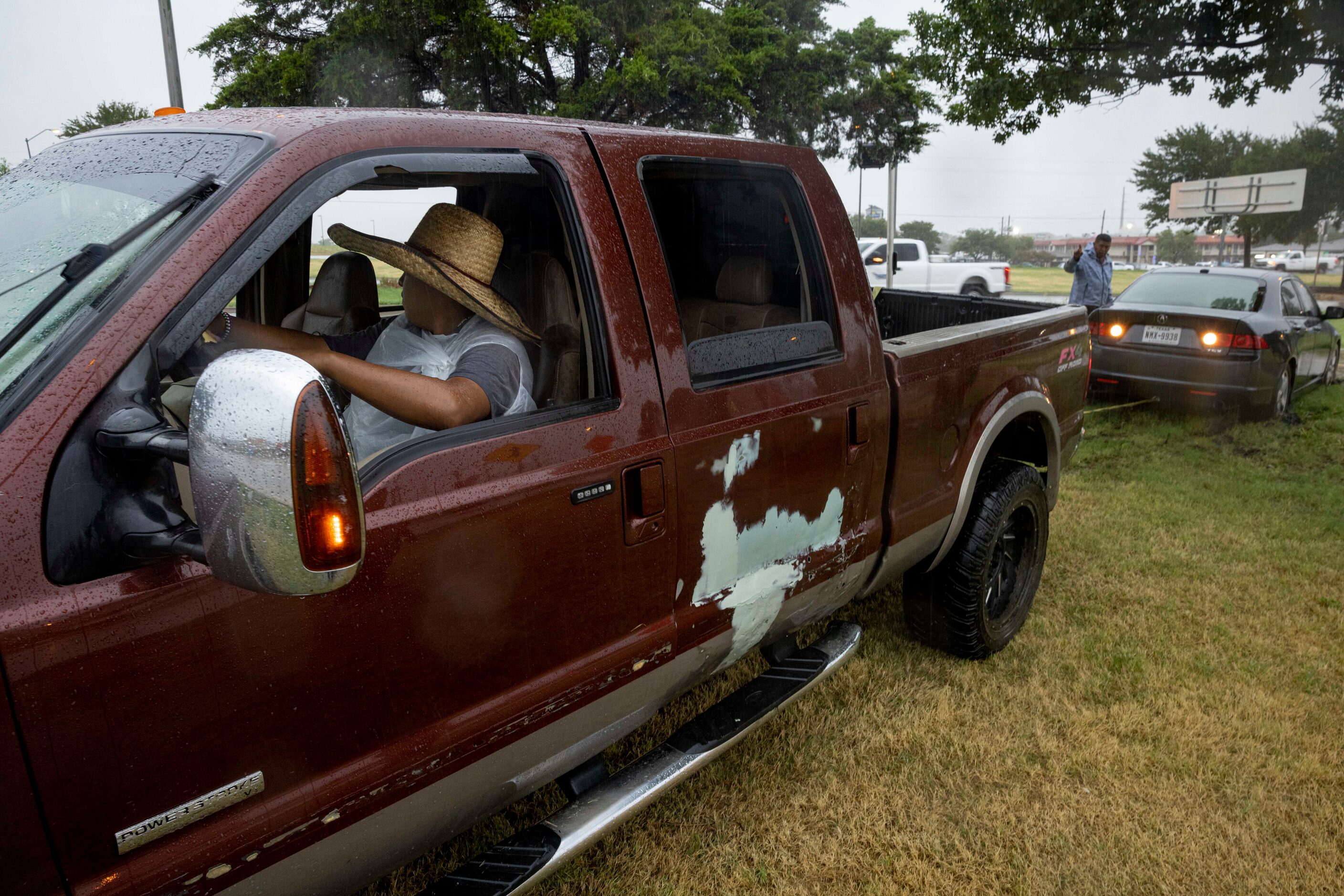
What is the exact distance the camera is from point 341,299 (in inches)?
108

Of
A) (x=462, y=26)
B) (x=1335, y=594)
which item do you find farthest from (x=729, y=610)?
(x=462, y=26)

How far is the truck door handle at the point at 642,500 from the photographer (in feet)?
6.43

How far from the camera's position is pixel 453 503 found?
164cm

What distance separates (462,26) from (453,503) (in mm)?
17647

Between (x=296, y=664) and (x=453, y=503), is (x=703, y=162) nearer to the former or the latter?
(x=453, y=503)

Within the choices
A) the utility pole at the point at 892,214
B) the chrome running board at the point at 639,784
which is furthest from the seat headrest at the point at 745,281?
the utility pole at the point at 892,214

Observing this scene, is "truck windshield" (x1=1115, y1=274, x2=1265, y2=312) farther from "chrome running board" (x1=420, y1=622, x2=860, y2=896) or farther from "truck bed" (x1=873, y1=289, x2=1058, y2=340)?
"chrome running board" (x1=420, y1=622, x2=860, y2=896)

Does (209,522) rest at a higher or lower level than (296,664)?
higher

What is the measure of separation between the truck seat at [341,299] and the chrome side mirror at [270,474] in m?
1.71

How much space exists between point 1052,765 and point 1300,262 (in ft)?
315

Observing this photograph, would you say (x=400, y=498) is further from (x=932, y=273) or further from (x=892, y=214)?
(x=892, y=214)

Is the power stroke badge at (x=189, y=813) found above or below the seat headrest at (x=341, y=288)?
below

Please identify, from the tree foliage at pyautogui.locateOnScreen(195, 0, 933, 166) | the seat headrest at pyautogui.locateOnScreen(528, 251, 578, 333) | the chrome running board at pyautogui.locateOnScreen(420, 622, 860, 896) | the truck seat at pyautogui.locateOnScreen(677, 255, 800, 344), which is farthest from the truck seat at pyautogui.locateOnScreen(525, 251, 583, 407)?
the tree foliage at pyautogui.locateOnScreen(195, 0, 933, 166)

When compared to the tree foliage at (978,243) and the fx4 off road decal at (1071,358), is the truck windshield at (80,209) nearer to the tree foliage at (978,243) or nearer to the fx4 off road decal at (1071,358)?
the fx4 off road decal at (1071,358)
